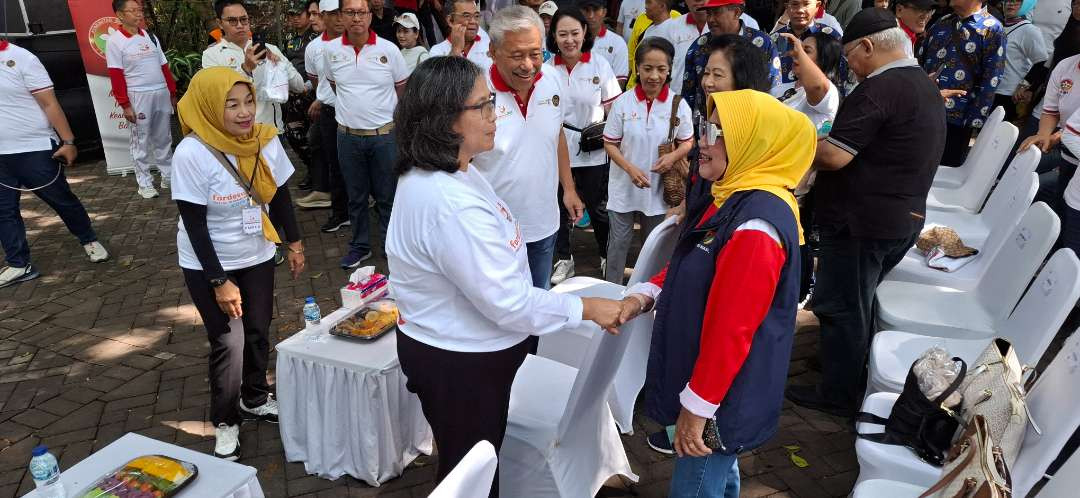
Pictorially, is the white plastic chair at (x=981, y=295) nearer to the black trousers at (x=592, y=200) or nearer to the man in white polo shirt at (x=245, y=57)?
the black trousers at (x=592, y=200)

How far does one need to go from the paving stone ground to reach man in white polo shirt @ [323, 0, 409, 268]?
24.0 inches

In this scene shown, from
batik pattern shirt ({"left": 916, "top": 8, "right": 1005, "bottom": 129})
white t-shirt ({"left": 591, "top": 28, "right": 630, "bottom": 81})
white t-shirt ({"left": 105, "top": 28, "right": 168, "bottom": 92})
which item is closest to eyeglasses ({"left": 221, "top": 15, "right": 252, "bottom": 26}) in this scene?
white t-shirt ({"left": 105, "top": 28, "right": 168, "bottom": 92})

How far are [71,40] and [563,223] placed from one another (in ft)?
21.4

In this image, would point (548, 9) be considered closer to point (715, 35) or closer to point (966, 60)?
point (715, 35)

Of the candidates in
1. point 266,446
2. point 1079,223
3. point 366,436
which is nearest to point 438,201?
point 366,436

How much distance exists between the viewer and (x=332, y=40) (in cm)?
541

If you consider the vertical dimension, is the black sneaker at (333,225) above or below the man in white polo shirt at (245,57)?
below

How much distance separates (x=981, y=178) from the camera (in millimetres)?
4758

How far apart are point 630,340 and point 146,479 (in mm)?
1848

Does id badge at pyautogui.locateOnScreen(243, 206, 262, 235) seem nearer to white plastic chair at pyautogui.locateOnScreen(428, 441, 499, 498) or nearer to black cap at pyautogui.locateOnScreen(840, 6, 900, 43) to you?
white plastic chair at pyautogui.locateOnScreen(428, 441, 499, 498)

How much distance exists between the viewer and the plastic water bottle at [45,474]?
2.10 metres

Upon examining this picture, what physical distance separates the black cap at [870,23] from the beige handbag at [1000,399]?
4.72 ft

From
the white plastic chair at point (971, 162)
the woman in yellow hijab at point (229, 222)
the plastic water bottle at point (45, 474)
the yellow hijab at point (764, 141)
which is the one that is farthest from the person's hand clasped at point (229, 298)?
the white plastic chair at point (971, 162)

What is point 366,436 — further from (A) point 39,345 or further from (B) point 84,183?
(B) point 84,183
